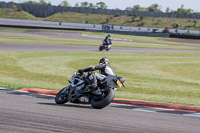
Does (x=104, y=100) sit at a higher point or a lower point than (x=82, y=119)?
higher

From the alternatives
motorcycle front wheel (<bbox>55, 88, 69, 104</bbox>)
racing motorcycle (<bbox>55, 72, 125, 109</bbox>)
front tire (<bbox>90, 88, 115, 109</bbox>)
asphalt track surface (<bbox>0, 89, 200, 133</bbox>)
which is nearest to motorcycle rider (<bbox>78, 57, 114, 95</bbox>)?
racing motorcycle (<bbox>55, 72, 125, 109</bbox>)

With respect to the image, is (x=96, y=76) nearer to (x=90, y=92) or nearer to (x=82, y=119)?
(x=90, y=92)

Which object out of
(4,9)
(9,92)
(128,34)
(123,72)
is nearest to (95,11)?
(4,9)

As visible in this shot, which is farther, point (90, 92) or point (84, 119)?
point (90, 92)

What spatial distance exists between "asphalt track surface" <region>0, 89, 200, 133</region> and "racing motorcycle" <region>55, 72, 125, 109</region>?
20 cm

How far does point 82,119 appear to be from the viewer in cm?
765

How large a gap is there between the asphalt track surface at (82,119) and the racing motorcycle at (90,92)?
0.20m

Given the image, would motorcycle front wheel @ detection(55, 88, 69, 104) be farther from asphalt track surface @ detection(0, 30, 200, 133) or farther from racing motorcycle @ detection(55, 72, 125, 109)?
asphalt track surface @ detection(0, 30, 200, 133)

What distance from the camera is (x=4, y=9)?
5118 inches

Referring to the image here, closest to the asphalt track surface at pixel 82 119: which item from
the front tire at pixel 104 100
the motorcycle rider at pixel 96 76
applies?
the front tire at pixel 104 100

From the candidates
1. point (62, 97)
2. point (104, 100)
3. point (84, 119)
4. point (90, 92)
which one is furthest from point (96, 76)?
point (84, 119)

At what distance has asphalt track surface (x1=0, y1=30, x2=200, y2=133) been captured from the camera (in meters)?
6.81

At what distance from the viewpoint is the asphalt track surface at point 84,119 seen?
6812mm

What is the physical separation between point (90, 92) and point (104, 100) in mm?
619
